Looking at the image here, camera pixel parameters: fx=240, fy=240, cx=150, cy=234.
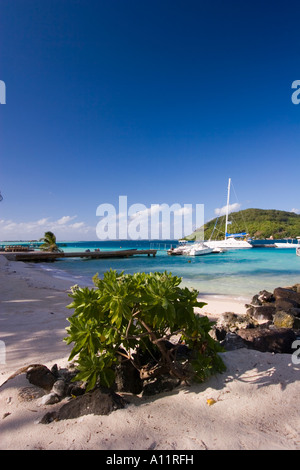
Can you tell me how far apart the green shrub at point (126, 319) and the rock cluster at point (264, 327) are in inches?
46.0

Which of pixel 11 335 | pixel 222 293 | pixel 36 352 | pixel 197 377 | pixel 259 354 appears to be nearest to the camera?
pixel 197 377

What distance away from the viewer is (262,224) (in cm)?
11669

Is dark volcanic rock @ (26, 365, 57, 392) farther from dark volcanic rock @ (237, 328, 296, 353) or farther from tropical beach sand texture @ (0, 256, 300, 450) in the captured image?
dark volcanic rock @ (237, 328, 296, 353)

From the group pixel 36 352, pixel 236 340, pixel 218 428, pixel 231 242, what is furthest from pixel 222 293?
pixel 231 242

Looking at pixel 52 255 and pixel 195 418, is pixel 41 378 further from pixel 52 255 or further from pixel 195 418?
pixel 52 255

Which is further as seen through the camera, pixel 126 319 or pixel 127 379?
pixel 127 379

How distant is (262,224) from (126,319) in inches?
4998

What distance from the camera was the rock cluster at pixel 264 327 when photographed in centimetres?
367

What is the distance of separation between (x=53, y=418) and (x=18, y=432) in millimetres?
278

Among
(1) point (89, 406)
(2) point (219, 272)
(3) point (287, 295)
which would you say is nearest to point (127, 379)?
(1) point (89, 406)

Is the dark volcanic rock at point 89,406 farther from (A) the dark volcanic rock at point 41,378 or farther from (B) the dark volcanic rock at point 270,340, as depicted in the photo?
(B) the dark volcanic rock at point 270,340

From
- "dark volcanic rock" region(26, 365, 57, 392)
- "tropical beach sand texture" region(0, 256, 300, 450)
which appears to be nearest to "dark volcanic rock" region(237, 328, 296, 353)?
"tropical beach sand texture" region(0, 256, 300, 450)

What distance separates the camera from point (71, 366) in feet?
10.4
